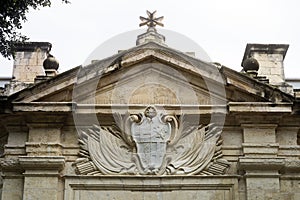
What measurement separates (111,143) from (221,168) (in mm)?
2272

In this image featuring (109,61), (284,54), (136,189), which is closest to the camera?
(136,189)

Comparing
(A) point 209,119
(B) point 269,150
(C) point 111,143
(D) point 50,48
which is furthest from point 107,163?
(D) point 50,48

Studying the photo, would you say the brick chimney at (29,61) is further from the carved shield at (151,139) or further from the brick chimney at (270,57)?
the brick chimney at (270,57)

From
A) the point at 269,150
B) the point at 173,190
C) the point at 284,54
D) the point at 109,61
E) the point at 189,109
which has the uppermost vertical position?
the point at 284,54

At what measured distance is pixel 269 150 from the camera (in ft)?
38.9

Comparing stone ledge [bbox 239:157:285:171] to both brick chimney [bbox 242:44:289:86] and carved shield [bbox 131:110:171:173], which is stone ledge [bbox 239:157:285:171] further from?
brick chimney [bbox 242:44:289:86]

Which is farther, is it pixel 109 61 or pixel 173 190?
pixel 109 61

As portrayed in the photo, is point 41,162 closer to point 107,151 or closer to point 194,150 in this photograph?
point 107,151

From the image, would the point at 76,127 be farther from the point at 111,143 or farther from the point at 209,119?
the point at 209,119

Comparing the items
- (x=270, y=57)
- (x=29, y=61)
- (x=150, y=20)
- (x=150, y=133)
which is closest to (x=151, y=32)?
(x=150, y=20)

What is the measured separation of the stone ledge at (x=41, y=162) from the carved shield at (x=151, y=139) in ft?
5.24

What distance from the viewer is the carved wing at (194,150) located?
11.8m

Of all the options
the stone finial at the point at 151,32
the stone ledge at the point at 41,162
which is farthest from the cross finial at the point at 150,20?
the stone ledge at the point at 41,162

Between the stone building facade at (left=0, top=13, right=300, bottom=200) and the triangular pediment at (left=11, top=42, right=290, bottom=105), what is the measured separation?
0.07 ft
